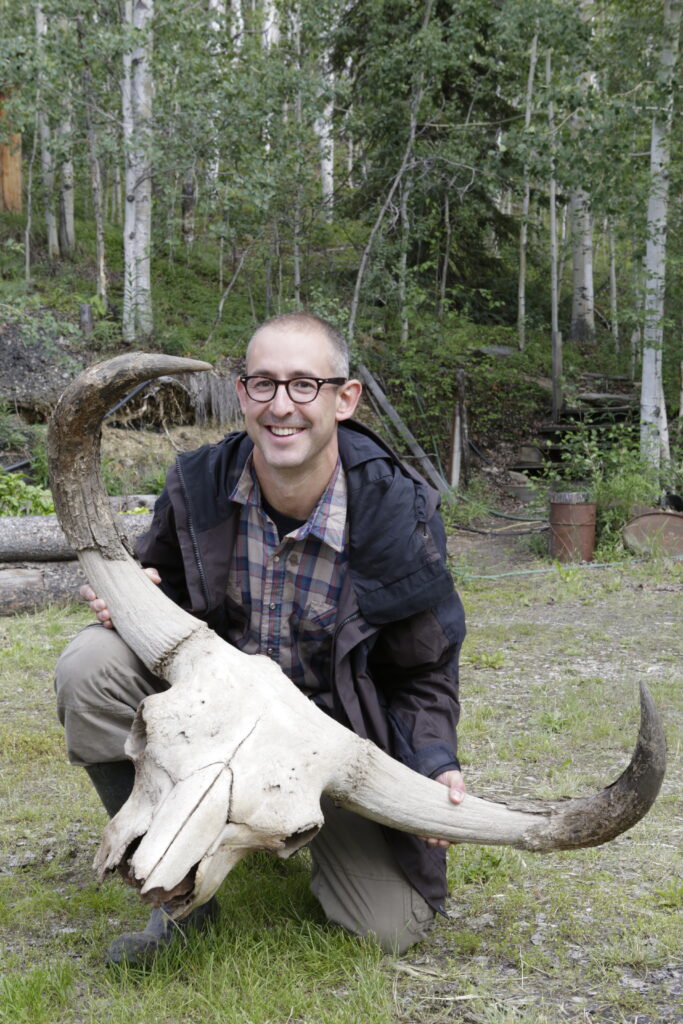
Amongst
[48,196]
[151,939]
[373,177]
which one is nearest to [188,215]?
[48,196]

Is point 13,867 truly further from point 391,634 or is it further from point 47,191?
point 47,191

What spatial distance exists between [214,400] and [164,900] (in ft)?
32.4

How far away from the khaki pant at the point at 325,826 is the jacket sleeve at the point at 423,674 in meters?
0.29

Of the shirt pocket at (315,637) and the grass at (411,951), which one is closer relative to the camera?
Result: the grass at (411,951)

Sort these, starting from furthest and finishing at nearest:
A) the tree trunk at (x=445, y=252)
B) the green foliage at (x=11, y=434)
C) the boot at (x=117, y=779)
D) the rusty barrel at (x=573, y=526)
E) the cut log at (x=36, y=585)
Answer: the tree trunk at (x=445, y=252), the green foliage at (x=11, y=434), the rusty barrel at (x=573, y=526), the cut log at (x=36, y=585), the boot at (x=117, y=779)

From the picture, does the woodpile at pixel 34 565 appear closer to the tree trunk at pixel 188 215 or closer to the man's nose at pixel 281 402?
the man's nose at pixel 281 402

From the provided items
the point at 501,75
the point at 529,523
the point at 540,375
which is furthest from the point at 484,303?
the point at 529,523

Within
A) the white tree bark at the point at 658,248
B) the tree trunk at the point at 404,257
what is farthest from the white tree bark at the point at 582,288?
the white tree bark at the point at 658,248

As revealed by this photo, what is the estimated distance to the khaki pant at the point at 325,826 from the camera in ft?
8.64

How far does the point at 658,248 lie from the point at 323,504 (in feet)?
29.7

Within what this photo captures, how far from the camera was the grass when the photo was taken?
2.44 metres

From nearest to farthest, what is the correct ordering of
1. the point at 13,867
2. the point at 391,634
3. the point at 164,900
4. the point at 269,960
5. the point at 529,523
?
→ the point at 164,900
the point at 269,960
the point at 391,634
the point at 13,867
the point at 529,523

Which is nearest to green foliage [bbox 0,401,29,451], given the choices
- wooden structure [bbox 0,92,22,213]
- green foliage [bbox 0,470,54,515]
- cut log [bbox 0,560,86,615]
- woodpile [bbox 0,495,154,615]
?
green foliage [bbox 0,470,54,515]

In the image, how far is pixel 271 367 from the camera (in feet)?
9.00
